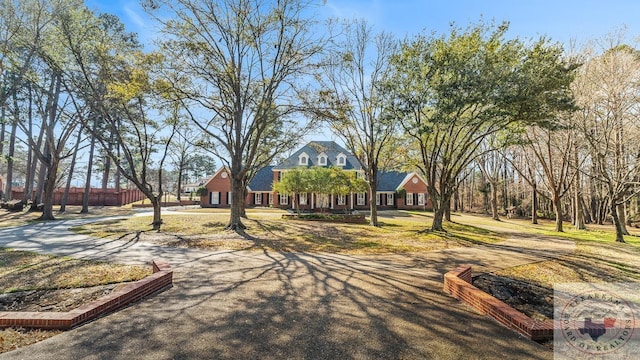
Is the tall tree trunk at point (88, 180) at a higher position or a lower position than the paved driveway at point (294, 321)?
higher

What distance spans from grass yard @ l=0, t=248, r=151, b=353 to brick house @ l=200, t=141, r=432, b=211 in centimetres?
2801

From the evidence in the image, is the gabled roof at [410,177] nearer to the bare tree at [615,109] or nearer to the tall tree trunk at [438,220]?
the bare tree at [615,109]

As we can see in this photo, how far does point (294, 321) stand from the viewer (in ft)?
15.0

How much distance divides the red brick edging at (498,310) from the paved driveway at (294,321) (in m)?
0.16

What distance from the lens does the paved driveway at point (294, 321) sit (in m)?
3.69

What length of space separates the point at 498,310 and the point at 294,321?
3.26 meters

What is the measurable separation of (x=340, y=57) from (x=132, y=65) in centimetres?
1038

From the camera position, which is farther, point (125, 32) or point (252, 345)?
point (125, 32)

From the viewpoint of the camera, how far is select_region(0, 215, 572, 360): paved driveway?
3691 millimetres

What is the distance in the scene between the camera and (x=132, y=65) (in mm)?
14180

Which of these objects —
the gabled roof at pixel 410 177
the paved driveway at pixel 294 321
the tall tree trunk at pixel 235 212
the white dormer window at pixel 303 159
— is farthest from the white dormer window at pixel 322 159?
the paved driveway at pixel 294 321

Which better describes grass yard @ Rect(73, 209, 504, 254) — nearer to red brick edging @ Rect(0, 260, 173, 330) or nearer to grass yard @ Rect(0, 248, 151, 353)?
grass yard @ Rect(0, 248, 151, 353)

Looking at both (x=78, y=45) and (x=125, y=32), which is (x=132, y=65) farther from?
(x=125, y=32)

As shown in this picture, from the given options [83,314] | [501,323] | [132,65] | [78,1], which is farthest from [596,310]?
[78,1]
